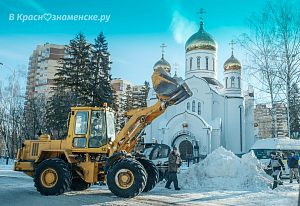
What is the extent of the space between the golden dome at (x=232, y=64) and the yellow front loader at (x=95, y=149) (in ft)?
116

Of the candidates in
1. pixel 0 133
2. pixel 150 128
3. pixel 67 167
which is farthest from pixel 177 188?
pixel 0 133

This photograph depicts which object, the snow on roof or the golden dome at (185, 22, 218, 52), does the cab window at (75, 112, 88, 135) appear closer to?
the snow on roof

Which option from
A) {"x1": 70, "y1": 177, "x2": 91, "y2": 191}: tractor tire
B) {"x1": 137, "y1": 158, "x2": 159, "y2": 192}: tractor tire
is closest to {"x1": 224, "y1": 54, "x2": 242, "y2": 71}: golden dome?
{"x1": 137, "y1": 158, "x2": 159, "y2": 192}: tractor tire

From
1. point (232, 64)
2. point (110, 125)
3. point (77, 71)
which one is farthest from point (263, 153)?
point (232, 64)

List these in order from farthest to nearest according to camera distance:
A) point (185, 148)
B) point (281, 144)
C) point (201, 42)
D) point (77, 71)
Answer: point (201, 42) < point (185, 148) < point (77, 71) < point (281, 144)

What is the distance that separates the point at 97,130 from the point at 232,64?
120ft

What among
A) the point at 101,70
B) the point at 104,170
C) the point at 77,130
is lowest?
the point at 104,170

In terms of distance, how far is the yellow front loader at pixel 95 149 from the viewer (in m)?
10.6

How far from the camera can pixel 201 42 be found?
151 feet

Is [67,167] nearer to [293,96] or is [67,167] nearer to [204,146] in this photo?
[293,96]

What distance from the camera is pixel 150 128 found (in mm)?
44312

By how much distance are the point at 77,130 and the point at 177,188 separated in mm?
4426

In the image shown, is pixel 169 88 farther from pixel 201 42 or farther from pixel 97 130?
pixel 201 42

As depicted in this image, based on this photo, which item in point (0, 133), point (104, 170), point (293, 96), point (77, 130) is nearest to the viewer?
point (104, 170)
